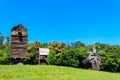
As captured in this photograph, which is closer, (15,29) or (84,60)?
(15,29)

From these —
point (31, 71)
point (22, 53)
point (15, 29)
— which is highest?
point (15, 29)

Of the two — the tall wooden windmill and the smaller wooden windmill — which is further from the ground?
the tall wooden windmill

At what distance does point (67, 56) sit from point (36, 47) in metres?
26.8

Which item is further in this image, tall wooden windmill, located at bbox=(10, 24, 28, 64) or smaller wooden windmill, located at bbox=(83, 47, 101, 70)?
smaller wooden windmill, located at bbox=(83, 47, 101, 70)

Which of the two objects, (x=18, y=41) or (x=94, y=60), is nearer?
(x=18, y=41)

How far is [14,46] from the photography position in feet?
138

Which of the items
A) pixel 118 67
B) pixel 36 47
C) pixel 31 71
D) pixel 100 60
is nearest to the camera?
pixel 31 71

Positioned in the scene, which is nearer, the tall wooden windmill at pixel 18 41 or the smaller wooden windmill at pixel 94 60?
the tall wooden windmill at pixel 18 41

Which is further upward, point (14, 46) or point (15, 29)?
point (15, 29)

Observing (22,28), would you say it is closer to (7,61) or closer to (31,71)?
(31,71)

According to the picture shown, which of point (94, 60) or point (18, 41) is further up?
point (18, 41)

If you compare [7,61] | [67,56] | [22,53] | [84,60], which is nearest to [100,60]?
[84,60]

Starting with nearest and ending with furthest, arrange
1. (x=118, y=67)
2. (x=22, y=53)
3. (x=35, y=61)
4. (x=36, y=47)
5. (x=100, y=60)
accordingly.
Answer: (x=22, y=53), (x=100, y=60), (x=118, y=67), (x=35, y=61), (x=36, y=47)

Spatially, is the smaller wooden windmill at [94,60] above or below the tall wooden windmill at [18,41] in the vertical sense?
below
